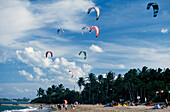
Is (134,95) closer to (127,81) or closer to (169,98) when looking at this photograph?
(127,81)

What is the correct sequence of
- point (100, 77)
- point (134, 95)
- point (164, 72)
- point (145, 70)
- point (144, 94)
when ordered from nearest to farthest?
1. point (144, 94)
2. point (134, 95)
3. point (164, 72)
4. point (145, 70)
5. point (100, 77)

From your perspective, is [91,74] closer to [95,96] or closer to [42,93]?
[95,96]

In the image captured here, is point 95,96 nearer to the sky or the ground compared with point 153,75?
nearer to the ground

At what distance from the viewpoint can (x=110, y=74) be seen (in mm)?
100250

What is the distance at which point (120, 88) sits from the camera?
7931cm

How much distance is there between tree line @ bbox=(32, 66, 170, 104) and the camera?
6056 cm

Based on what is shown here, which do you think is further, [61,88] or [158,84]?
[61,88]

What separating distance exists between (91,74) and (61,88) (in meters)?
37.7

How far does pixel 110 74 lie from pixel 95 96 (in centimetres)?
1347

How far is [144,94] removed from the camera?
196 ft

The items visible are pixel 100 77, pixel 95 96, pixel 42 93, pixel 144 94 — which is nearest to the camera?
pixel 144 94

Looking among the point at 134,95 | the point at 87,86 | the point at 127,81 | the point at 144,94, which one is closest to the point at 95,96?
the point at 87,86

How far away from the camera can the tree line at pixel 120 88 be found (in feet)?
199

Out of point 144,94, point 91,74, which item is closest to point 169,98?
point 144,94
